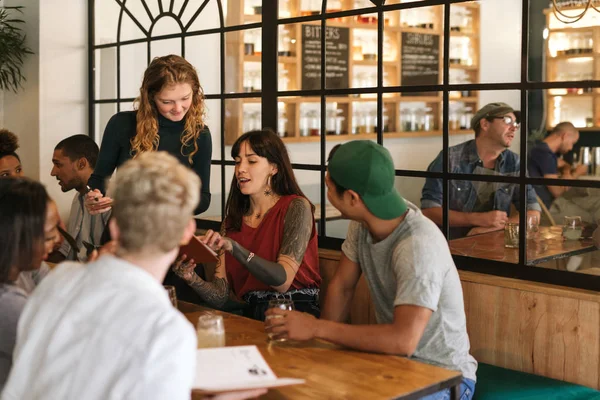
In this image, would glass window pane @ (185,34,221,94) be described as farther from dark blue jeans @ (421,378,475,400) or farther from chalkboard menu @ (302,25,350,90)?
dark blue jeans @ (421,378,475,400)

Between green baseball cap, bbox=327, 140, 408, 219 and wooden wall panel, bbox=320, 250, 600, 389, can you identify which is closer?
green baseball cap, bbox=327, 140, 408, 219

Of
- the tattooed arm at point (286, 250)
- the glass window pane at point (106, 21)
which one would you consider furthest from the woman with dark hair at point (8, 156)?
the tattooed arm at point (286, 250)

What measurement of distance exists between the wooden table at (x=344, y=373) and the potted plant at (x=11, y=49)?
3700mm

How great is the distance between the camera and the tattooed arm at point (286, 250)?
291cm

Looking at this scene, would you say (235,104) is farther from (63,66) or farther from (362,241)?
(362,241)

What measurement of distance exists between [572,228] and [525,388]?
65 cm

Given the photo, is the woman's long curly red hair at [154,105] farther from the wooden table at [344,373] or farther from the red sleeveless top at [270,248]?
the wooden table at [344,373]

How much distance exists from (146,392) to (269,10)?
3.01 meters

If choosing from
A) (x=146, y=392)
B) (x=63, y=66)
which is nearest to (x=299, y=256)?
(x=146, y=392)

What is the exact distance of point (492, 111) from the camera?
10.6 ft

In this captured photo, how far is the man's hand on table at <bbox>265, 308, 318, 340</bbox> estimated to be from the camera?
2.25 metres

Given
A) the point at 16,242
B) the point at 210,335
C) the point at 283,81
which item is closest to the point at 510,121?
the point at 283,81

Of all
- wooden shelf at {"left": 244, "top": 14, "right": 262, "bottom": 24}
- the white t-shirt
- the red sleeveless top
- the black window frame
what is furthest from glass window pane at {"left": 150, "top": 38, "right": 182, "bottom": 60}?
the white t-shirt

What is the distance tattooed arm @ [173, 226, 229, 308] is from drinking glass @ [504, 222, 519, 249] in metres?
1.10
